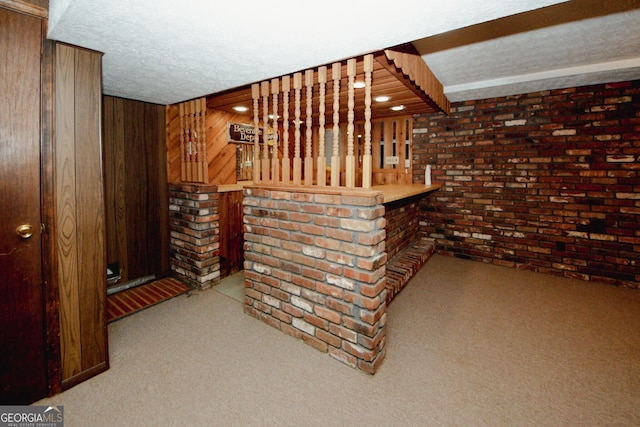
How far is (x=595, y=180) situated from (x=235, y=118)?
182 inches

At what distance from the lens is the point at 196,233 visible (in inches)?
125

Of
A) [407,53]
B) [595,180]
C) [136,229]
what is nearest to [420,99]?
[407,53]

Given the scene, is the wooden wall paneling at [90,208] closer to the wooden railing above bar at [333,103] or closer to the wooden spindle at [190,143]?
the wooden railing above bar at [333,103]

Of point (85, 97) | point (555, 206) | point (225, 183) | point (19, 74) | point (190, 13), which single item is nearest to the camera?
point (190, 13)

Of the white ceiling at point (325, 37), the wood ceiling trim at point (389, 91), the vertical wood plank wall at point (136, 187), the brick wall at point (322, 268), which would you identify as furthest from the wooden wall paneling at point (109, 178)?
the brick wall at point (322, 268)

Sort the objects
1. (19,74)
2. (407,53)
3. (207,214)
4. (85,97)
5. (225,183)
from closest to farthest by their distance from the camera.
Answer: (19,74)
(85,97)
(407,53)
(207,214)
(225,183)

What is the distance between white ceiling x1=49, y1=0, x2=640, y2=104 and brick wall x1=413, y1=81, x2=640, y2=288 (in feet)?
1.48

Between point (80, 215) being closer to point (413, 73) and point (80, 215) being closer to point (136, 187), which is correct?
point (136, 187)

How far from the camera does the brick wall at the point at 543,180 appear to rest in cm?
326

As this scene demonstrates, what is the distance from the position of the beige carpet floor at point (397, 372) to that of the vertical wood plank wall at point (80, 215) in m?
0.25

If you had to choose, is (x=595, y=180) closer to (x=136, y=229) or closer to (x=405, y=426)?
(x=405, y=426)

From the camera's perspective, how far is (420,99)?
3293 mm

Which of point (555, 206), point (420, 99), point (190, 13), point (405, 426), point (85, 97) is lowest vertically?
point (405, 426)

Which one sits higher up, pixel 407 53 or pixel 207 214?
pixel 407 53
